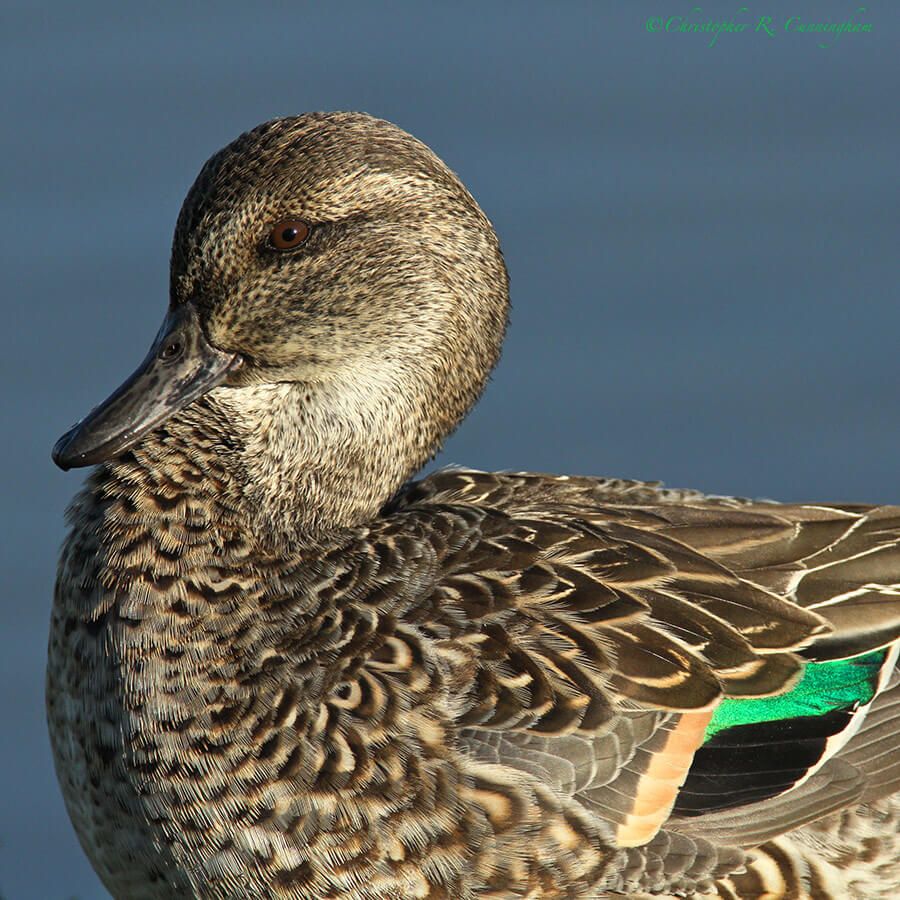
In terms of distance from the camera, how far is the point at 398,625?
3373mm

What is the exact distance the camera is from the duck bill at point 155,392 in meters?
3.59

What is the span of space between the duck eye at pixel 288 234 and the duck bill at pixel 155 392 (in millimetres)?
262

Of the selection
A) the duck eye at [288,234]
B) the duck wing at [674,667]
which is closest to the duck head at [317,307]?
the duck eye at [288,234]

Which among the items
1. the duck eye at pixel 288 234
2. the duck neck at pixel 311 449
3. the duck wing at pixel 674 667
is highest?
the duck eye at pixel 288 234

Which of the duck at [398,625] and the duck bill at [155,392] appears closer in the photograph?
the duck at [398,625]

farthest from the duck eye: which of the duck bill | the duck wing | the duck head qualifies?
the duck wing

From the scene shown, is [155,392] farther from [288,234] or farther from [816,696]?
[816,696]

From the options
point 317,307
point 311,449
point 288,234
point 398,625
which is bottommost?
point 398,625

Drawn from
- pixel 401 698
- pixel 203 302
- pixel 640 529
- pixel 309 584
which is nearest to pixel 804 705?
pixel 640 529

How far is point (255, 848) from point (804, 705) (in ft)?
4.01

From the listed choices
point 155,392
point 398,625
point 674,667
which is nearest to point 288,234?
point 155,392

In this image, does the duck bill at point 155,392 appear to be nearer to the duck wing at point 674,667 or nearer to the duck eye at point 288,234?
the duck eye at point 288,234

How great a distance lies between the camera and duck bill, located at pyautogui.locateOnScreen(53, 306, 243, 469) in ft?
11.8

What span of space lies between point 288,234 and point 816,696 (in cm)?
159
